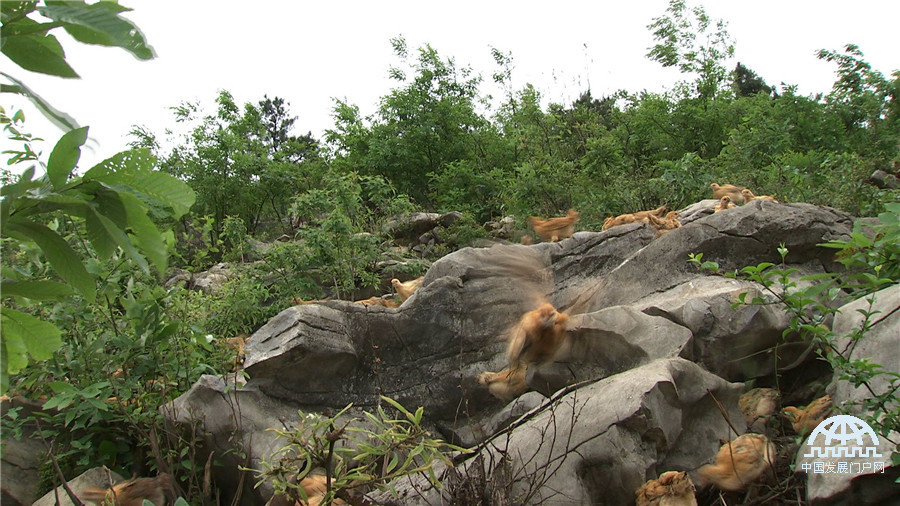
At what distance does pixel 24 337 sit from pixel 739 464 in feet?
12.6

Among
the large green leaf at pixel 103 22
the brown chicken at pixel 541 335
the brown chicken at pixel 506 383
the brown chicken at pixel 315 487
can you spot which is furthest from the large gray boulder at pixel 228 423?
the large green leaf at pixel 103 22

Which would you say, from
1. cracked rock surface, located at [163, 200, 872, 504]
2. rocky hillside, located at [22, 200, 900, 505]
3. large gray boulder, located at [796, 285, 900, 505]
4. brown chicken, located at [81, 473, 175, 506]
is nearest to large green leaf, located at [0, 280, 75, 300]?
rocky hillside, located at [22, 200, 900, 505]

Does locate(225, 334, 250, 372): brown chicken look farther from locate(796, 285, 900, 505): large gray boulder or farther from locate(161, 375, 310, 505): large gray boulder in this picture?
locate(796, 285, 900, 505): large gray boulder

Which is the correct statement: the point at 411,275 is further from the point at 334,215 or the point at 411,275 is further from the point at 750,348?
the point at 750,348

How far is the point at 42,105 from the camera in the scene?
0.82m

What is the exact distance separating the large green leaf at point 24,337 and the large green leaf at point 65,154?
193mm

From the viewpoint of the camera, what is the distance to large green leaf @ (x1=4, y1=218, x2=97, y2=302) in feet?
2.88

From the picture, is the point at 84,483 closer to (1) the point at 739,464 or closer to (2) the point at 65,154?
(1) the point at 739,464

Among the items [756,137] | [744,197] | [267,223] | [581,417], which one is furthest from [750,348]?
[267,223]

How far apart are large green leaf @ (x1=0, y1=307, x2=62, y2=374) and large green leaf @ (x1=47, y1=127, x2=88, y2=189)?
193mm

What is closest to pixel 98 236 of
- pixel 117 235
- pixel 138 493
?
pixel 117 235

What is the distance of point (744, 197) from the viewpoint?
700cm

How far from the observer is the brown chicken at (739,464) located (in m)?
3.83

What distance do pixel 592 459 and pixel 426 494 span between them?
0.95 metres
